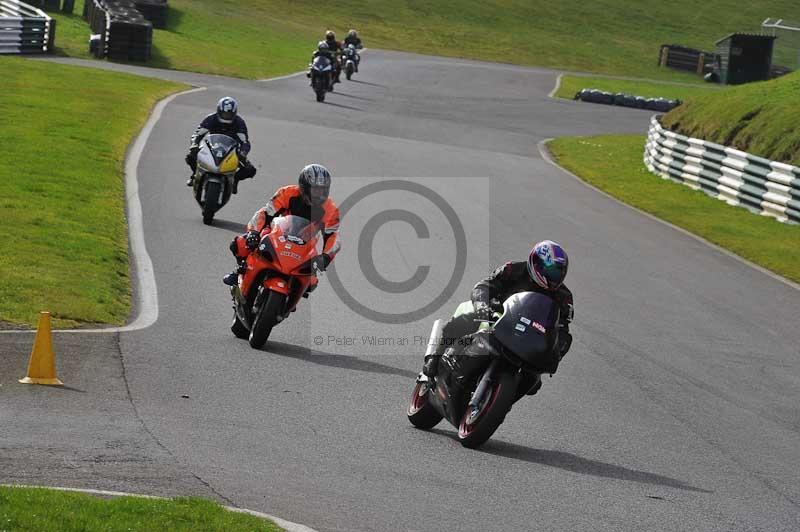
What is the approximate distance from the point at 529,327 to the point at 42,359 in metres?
3.62

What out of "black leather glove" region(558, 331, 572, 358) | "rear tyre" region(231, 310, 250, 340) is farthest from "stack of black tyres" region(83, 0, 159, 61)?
"black leather glove" region(558, 331, 572, 358)

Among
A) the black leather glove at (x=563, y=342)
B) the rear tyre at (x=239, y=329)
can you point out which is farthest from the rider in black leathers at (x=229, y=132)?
the black leather glove at (x=563, y=342)

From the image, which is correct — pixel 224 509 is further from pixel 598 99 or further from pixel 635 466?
pixel 598 99

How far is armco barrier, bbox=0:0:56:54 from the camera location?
146 ft

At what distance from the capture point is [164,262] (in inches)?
651

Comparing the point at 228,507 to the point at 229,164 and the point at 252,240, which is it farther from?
the point at 229,164

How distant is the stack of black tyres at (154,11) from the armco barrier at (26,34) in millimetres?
12260

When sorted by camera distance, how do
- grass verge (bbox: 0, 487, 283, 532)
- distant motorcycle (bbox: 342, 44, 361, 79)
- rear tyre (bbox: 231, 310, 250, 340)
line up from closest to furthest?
grass verge (bbox: 0, 487, 283, 532)
rear tyre (bbox: 231, 310, 250, 340)
distant motorcycle (bbox: 342, 44, 361, 79)

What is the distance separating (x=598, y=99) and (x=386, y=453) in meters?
45.4

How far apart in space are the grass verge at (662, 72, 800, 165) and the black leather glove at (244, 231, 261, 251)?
16.8 m

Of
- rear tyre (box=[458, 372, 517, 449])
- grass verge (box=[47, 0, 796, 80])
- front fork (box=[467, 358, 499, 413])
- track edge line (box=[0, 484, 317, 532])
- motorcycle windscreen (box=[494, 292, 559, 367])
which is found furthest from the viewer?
grass verge (box=[47, 0, 796, 80])

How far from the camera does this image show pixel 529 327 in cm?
918

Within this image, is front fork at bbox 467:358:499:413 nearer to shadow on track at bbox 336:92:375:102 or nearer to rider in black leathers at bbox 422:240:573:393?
rider in black leathers at bbox 422:240:573:393

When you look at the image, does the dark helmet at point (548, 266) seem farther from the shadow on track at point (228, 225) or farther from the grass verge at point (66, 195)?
the shadow on track at point (228, 225)
